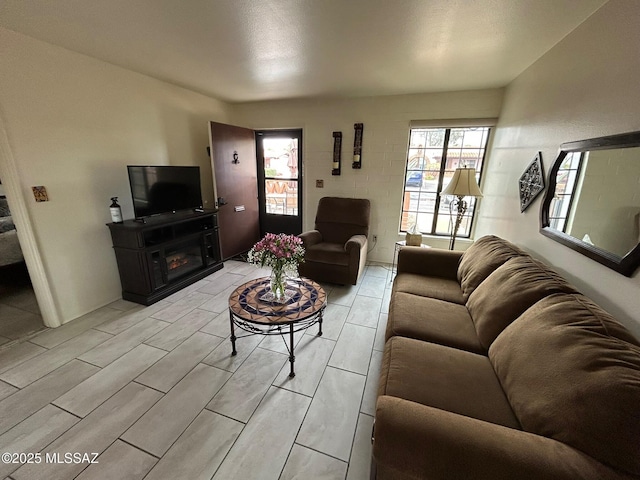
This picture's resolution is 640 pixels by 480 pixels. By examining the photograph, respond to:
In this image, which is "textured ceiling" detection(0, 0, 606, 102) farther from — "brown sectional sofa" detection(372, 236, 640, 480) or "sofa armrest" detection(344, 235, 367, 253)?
"sofa armrest" detection(344, 235, 367, 253)

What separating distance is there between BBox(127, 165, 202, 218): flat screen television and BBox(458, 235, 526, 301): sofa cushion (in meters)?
3.11

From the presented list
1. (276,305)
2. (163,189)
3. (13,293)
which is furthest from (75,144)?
(276,305)

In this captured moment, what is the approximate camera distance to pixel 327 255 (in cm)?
309

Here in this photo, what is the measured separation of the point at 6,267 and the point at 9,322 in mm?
1112

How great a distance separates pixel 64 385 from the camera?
1.70 metres

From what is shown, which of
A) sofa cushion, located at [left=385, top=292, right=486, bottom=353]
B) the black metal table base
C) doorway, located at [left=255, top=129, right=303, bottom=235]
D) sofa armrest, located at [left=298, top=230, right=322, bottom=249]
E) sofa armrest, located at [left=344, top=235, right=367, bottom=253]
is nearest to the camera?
sofa cushion, located at [left=385, top=292, right=486, bottom=353]

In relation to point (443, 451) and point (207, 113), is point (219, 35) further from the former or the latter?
point (443, 451)

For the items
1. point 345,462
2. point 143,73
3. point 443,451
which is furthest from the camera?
point 143,73

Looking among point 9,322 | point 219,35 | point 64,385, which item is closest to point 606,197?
point 219,35

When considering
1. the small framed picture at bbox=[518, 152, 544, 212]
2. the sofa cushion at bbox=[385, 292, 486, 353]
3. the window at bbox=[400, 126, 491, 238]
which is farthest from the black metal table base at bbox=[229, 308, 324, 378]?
the window at bbox=[400, 126, 491, 238]

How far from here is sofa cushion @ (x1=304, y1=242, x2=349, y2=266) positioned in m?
3.05

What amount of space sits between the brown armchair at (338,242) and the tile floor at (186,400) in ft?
2.29

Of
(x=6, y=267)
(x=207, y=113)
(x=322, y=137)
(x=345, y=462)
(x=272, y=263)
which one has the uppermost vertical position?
(x=207, y=113)

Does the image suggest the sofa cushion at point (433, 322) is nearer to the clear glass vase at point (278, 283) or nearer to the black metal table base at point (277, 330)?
the black metal table base at point (277, 330)
